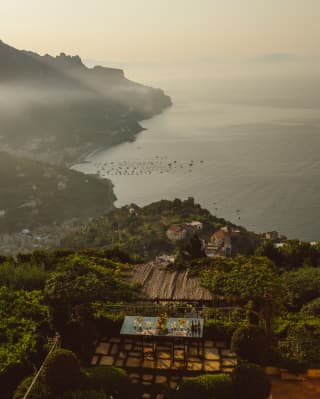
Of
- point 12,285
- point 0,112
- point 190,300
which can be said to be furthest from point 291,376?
point 0,112

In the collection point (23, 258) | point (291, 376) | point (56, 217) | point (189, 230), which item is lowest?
point (56, 217)

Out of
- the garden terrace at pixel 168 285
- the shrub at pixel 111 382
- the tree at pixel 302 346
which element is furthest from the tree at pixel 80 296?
the tree at pixel 302 346

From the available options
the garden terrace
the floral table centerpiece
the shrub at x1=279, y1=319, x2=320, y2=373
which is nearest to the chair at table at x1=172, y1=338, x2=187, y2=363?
the floral table centerpiece

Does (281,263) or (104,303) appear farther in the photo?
(281,263)

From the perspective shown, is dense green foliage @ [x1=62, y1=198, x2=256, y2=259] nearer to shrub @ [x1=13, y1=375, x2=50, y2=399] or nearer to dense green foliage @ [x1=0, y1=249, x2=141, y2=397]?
dense green foliage @ [x1=0, y1=249, x2=141, y2=397]

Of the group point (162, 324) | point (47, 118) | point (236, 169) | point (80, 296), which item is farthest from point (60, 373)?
point (47, 118)

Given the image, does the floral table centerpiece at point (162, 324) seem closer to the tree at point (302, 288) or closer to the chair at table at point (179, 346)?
the chair at table at point (179, 346)

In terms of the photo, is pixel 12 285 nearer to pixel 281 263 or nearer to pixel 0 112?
pixel 281 263
